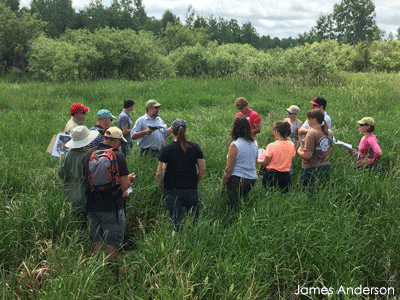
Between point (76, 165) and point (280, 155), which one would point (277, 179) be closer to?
point (280, 155)

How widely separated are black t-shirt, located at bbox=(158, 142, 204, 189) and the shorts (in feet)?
2.47

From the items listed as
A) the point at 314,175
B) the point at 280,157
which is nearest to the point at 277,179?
the point at 280,157

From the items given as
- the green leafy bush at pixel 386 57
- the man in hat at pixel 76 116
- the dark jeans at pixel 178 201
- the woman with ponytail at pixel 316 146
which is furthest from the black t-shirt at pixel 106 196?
the green leafy bush at pixel 386 57

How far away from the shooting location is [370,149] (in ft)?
18.0

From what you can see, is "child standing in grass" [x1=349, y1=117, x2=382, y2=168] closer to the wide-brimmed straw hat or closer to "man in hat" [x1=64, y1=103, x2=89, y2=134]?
the wide-brimmed straw hat

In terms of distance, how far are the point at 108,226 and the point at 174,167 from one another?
41.8 inches

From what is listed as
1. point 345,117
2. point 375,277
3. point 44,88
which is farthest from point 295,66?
point 375,277

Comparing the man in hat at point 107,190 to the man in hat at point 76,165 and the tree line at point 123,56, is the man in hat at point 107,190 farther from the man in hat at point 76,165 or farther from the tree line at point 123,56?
the tree line at point 123,56

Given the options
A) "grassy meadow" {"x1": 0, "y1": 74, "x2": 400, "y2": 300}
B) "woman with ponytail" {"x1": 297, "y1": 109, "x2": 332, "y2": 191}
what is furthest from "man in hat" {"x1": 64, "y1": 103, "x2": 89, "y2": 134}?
"woman with ponytail" {"x1": 297, "y1": 109, "x2": 332, "y2": 191}

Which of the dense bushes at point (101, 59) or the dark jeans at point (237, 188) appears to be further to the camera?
the dense bushes at point (101, 59)

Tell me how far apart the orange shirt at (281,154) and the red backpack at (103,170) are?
238 centimetres

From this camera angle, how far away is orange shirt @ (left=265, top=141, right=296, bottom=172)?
466 cm

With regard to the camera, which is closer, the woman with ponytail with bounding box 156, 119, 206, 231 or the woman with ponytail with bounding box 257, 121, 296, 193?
the woman with ponytail with bounding box 156, 119, 206, 231

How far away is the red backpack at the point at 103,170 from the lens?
3357 mm
